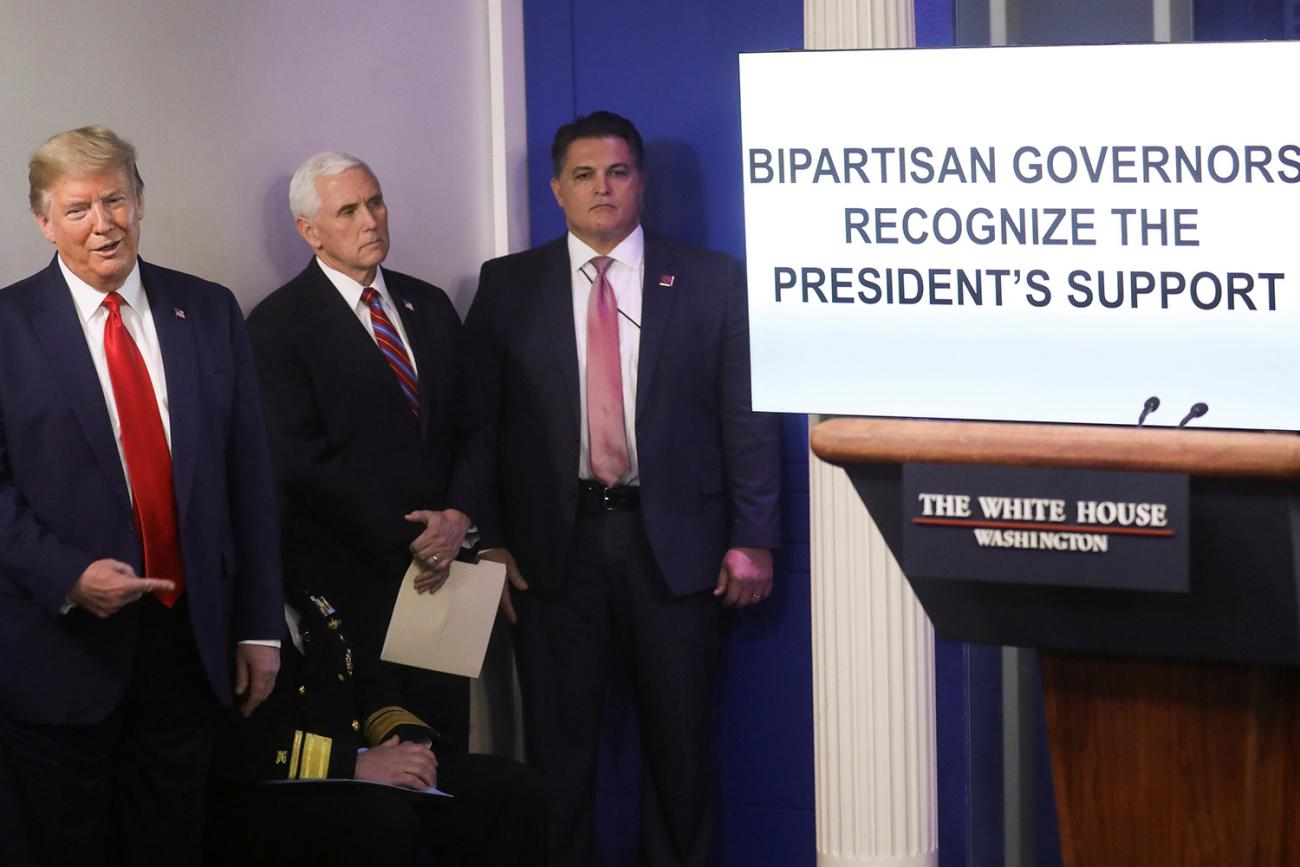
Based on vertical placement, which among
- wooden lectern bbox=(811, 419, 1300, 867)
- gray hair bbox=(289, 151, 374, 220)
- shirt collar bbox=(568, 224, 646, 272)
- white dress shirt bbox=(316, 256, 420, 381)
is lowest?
wooden lectern bbox=(811, 419, 1300, 867)

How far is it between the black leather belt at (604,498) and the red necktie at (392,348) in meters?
0.42

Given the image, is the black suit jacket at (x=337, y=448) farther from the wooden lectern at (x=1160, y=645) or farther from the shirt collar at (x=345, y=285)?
the wooden lectern at (x=1160, y=645)

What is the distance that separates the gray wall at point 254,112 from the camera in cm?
285

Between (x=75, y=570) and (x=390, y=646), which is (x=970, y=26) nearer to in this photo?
(x=390, y=646)

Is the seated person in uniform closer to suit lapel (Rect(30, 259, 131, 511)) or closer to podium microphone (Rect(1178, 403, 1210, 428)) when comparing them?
suit lapel (Rect(30, 259, 131, 511))

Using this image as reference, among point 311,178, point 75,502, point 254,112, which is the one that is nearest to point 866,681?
point 75,502

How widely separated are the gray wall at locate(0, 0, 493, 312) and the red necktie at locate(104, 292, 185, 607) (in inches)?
13.1

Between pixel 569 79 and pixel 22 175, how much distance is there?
171 cm

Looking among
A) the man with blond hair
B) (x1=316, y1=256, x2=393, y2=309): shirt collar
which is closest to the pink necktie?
(x1=316, y1=256, x2=393, y2=309): shirt collar

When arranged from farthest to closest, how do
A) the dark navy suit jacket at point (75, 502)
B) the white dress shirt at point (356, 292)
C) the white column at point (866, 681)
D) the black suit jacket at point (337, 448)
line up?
the white dress shirt at point (356, 292), the black suit jacket at point (337, 448), the white column at point (866, 681), the dark navy suit jacket at point (75, 502)

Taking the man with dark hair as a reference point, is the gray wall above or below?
above

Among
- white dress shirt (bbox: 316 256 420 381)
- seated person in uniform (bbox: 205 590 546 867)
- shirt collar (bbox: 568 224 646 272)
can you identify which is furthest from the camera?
shirt collar (bbox: 568 224 646 272)

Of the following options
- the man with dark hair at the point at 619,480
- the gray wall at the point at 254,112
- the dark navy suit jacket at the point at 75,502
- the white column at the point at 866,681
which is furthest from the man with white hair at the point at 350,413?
the white column at the point at 866,681

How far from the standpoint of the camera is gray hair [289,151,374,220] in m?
3.43
